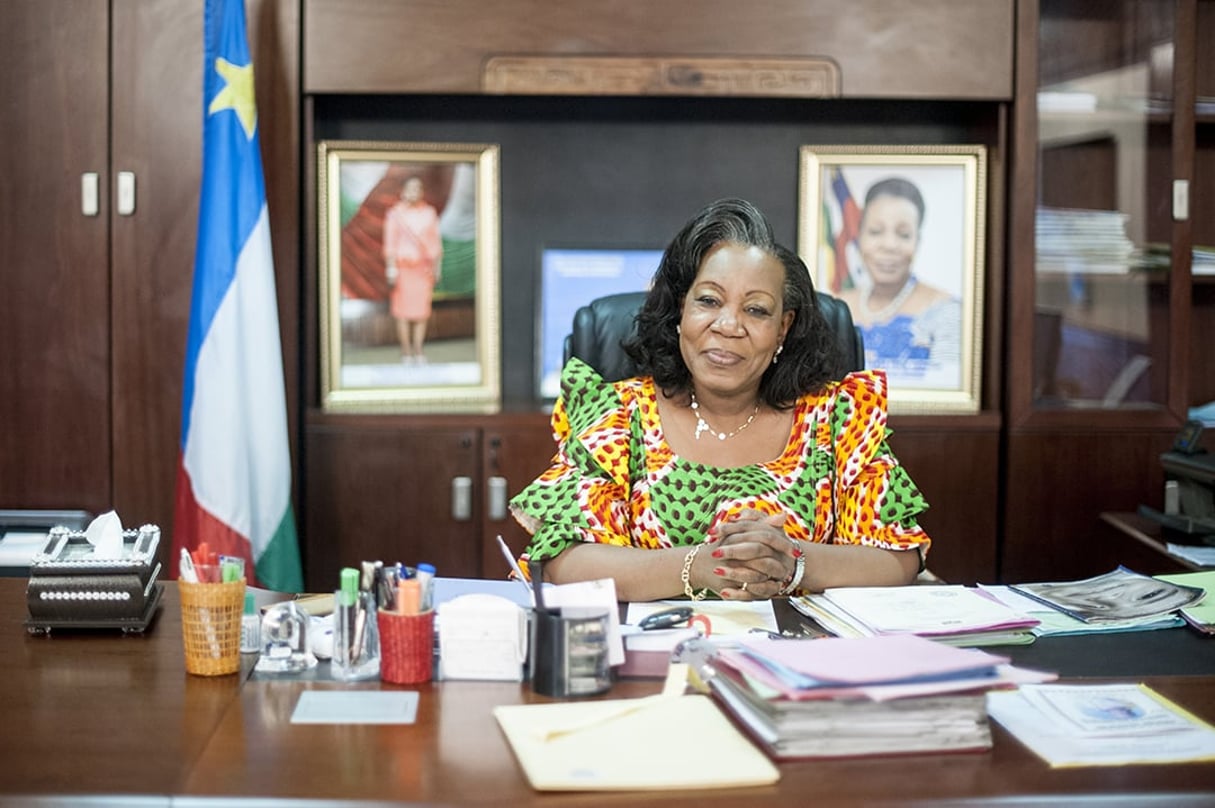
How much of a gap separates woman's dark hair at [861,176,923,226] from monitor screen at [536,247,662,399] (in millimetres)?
608

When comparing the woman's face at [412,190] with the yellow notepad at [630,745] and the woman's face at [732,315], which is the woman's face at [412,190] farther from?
the yellow notepad at [630,745]

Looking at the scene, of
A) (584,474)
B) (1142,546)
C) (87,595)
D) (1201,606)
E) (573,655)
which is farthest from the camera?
(1142,546)

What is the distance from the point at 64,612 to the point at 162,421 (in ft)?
5.41

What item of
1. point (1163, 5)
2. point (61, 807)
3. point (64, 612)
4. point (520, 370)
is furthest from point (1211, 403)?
point (61, 807)

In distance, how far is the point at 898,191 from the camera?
3461 mm

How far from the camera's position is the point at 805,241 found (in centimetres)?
349

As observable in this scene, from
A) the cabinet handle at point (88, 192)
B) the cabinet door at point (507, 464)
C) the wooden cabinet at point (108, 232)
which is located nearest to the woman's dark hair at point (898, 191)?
the cabinet door at point (507, 464)

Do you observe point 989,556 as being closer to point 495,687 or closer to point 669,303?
point 669,303

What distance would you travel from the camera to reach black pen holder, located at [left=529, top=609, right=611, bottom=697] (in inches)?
55.7

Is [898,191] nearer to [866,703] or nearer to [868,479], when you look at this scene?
[868,479]

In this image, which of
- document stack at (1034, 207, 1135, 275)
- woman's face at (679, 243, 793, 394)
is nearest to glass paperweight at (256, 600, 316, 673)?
woman's face at (679, 243, 793, 394)

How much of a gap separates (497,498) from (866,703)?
2.08m

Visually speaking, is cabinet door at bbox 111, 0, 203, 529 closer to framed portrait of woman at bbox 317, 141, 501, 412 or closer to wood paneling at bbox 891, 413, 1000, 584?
framed portrait of woman at bbox 317, 141, 501, 412

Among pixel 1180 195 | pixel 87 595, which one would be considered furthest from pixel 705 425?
pixel 1180 195
